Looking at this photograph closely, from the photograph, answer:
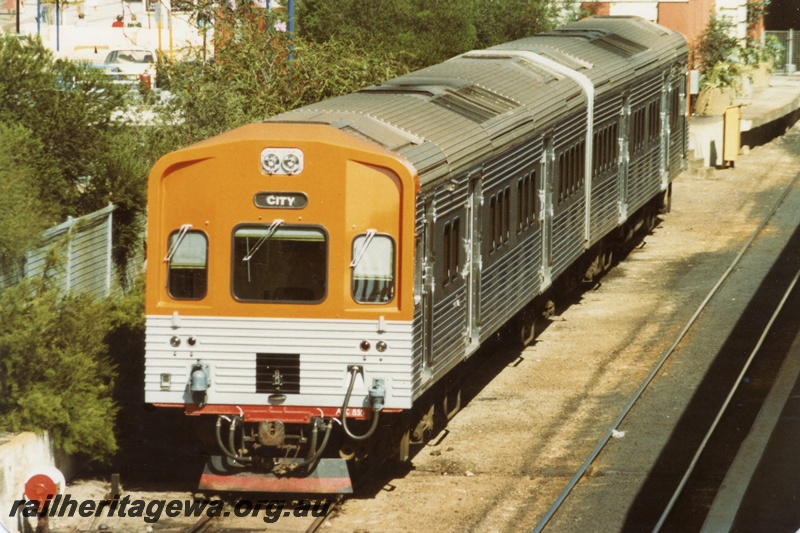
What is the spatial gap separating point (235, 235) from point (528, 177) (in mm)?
5264

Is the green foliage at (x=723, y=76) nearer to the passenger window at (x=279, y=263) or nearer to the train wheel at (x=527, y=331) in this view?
the train wheel at (x=527, y=331)

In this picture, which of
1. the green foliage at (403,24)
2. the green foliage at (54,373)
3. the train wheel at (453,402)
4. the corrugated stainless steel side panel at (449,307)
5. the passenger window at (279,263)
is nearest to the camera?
the passenger window at (279,263)

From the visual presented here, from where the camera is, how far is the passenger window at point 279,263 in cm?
1152

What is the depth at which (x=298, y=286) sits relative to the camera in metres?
11.6

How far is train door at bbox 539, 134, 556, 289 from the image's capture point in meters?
16.6

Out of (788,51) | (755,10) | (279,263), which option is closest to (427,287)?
(279,263)

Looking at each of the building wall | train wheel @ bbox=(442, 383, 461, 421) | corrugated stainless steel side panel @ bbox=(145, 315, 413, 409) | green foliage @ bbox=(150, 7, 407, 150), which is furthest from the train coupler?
the building wall

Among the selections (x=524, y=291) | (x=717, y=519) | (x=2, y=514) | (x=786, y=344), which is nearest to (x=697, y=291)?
(x=786, y=344)

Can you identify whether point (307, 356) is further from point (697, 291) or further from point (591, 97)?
point (697, 291)

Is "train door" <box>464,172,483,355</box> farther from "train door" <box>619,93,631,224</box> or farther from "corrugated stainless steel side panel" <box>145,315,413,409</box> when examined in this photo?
"train door" <box>619,93,631,224</box>

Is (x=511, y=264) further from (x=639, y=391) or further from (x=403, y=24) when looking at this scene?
(x=403, y=24)

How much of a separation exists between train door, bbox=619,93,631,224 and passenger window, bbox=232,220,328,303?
10.4 m

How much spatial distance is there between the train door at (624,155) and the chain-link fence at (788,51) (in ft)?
94.6

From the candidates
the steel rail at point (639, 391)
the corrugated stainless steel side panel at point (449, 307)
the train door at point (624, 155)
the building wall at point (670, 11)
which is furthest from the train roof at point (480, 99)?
the building wall at point (670, 11)
